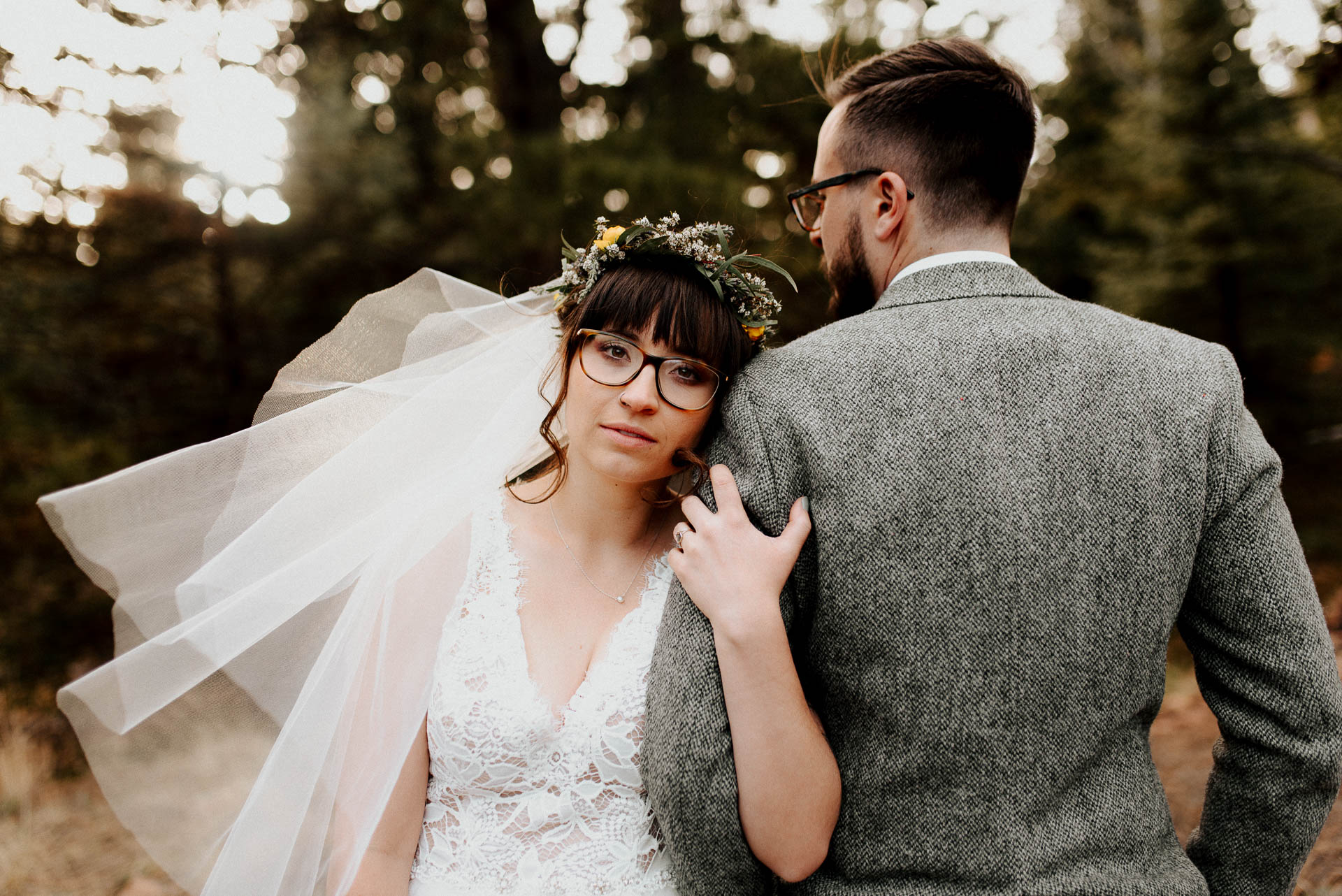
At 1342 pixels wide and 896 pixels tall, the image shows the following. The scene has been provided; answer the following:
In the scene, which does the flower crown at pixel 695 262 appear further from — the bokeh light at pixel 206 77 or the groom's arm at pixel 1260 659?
the bokeh light at pixel 206 77

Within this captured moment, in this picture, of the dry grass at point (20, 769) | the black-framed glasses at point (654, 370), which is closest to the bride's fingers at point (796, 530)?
the black-framed glasses at point (654, 370)

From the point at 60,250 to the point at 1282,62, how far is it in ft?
31.1

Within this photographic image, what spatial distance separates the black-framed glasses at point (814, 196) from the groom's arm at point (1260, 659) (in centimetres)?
82

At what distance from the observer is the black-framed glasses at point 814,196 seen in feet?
6.24

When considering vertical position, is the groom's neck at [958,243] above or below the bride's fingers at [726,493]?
above

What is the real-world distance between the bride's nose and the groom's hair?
0.67 m

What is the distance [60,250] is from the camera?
6371 millimetres

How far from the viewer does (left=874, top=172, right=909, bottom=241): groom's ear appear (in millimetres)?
1848

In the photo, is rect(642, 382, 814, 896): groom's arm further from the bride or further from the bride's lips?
the bride's lips

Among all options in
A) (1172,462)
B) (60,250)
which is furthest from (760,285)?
(60,250)

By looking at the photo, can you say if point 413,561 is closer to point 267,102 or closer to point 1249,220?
point 267,102

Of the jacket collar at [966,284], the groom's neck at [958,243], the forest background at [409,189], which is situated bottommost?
the forest background at [409,189]

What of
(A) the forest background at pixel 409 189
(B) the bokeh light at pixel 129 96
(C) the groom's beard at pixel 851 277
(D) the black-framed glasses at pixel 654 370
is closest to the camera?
(D) the black-framed glasses at pixel 654 370

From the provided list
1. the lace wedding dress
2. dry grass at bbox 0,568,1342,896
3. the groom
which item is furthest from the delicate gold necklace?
dry grass at bbox 0,568,1342,896
